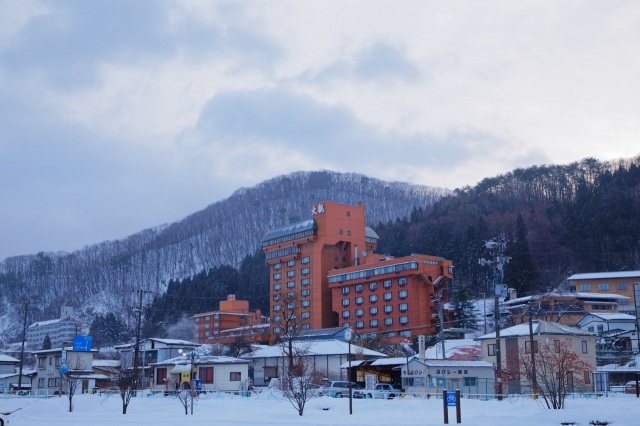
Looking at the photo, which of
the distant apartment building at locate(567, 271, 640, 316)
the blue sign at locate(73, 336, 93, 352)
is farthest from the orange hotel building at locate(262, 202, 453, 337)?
the blue sign at locate(73, 336, 93, 352)

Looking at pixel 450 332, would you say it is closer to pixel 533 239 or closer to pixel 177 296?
pixel 533 239

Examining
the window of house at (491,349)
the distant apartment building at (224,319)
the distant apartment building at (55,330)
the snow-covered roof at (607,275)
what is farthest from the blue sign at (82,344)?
the distant apartment building at (55,330)

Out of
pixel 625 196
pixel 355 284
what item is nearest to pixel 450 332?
pixel 355 284

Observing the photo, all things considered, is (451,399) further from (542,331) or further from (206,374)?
(206,374)

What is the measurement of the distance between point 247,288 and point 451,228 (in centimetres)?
4328

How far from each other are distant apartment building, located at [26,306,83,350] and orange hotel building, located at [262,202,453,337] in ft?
261

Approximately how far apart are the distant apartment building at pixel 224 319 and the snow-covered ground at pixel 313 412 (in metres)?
70.8

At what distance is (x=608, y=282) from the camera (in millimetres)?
98312

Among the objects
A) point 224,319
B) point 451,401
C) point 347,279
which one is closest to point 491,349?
point 451,401

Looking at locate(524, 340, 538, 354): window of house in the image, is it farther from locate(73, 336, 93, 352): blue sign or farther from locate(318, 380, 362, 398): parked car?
locate(73, 336, 93, 352): blue sign

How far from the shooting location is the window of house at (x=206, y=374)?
210ft

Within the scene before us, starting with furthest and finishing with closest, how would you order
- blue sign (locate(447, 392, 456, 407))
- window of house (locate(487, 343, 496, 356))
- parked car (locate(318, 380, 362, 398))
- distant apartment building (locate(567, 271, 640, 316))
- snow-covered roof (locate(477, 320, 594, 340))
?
1. distant apartment building (locate(567, 271, 640, 316))
2. window of house (locate(487, 343, 496, 356))
3. snow-covered roof (locate(477, 320, 594, 340))
4. parked car (locate(318, 380, 362, 398))
5. blue sign (locate(447, 392, 456, 407))

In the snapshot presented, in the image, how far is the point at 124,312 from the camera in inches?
7662

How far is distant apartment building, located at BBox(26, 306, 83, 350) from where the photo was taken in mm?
174875
